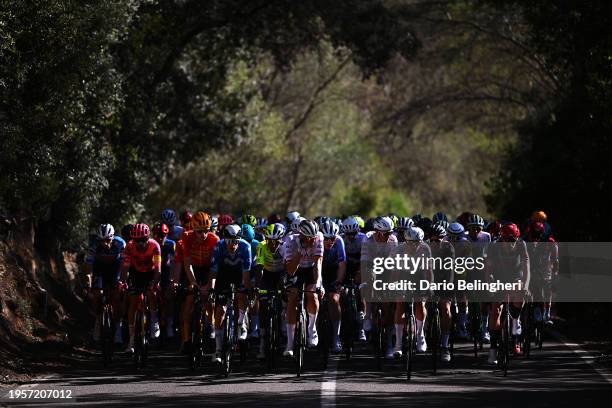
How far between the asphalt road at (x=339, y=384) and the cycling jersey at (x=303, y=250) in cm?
146

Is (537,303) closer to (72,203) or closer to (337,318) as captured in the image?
(337,318)

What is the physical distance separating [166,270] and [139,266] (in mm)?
3179

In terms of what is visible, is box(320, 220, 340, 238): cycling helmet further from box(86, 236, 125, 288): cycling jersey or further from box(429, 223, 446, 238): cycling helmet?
box(86, 236, 125, 288): cycling jersey

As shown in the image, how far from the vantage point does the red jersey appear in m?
18.7

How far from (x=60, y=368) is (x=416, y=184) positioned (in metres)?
59.3

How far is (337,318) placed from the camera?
61.9ft

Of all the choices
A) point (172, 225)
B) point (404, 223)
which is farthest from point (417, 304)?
point (172, 225)

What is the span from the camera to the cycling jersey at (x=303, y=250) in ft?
58.2

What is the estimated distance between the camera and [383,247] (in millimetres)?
18922

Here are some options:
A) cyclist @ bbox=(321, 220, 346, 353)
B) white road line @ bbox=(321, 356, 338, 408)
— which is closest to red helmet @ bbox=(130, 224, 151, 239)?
cyclist @ bbox=(321, 220, 346, 353)

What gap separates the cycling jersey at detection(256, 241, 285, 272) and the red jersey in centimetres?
146

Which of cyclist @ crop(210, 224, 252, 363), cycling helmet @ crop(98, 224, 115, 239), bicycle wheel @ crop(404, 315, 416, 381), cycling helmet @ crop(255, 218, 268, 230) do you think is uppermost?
cycling helmet @ crop(255, 218, 268, 230)

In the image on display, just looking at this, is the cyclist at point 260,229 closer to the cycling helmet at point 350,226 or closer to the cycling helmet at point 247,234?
the cycling helmet at point 247,234

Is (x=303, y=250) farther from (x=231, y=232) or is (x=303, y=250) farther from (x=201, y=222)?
(x=201, y=222)
